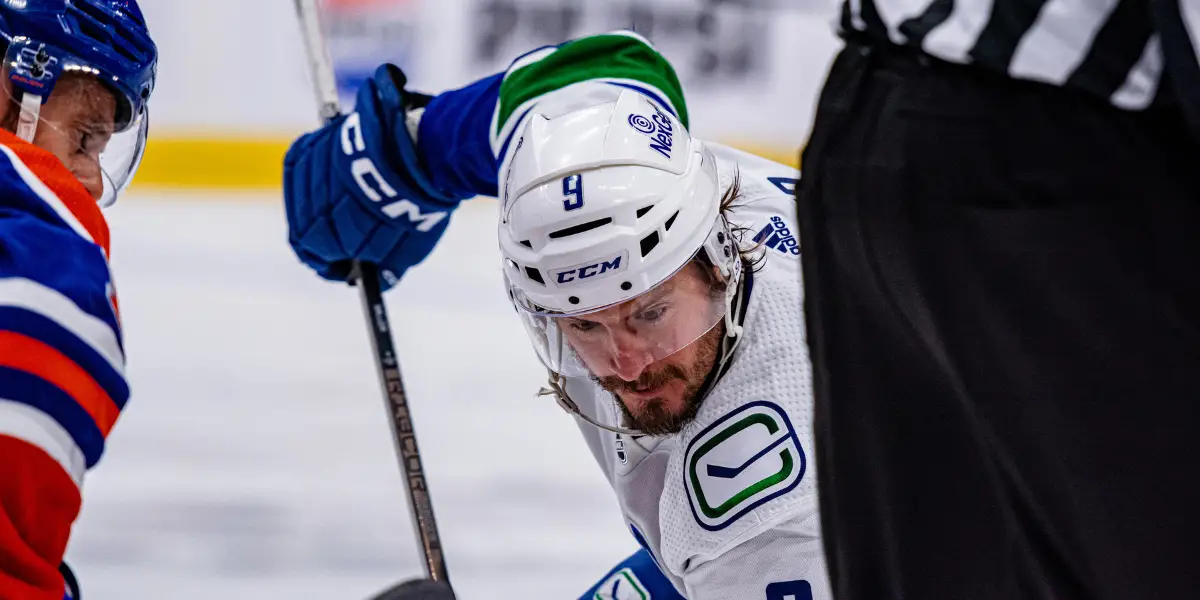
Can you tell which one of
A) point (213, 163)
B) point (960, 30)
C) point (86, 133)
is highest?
point (960, 30)

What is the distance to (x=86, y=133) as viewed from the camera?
1.36 metres

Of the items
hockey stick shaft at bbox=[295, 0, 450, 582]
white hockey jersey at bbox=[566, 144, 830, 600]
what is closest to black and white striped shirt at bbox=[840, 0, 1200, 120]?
white hockey jersey at bbox=[566, 144, 830, 600]

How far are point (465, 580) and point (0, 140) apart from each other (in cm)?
128

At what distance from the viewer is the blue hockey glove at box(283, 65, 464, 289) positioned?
1978 millimetres

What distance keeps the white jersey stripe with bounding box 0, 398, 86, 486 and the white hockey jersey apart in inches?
27.0

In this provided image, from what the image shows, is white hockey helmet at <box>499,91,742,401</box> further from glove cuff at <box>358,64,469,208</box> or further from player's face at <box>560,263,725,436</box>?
glove cuff at <box>358,64,469,208</box>

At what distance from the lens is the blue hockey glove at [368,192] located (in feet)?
6.49

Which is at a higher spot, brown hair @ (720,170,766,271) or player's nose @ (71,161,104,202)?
player's nose @ (71,161,104,202)

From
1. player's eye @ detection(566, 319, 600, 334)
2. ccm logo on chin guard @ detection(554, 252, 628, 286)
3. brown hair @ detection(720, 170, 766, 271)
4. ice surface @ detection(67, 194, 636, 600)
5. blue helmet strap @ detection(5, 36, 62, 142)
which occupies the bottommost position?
ice surface @ detection(67, 194, 636, 600)

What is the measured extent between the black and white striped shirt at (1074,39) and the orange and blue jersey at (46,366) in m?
0.73

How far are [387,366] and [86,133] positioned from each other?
85 centimetres

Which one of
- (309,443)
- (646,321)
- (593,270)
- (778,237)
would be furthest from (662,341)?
(309,443)

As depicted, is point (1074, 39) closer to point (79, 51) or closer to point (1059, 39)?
point (1059, 39)

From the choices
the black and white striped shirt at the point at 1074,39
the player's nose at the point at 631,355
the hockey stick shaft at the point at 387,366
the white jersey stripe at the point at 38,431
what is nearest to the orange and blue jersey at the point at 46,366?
the white jersey stripe at the point at 38,431
